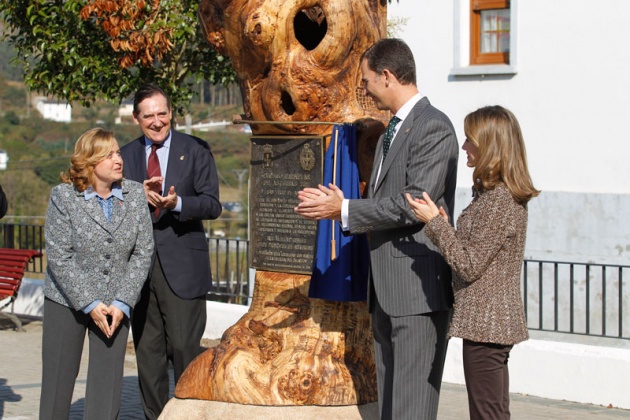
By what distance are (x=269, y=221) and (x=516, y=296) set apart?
223cm

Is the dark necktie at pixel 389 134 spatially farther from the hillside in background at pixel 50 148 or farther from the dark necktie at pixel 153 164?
the hillside in background at pixel 50 148

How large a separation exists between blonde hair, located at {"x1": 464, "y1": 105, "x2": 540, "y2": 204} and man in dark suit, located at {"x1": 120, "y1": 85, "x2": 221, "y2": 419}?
6.81ft

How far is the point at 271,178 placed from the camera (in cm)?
715

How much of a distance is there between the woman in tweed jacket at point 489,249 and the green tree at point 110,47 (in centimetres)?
573

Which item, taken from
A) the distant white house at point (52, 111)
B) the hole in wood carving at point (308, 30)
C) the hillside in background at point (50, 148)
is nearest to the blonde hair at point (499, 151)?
the hole in wood carving at point (308, 30)

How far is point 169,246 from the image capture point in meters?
6.89

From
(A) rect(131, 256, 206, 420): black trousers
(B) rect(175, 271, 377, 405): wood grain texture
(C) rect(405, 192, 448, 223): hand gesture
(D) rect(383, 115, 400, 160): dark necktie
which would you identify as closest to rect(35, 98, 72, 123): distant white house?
(A) rect(131, 256, 206, 420): black trousers

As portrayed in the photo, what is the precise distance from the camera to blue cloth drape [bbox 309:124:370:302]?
6.59 m

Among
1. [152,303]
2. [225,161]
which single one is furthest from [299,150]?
[225,161]

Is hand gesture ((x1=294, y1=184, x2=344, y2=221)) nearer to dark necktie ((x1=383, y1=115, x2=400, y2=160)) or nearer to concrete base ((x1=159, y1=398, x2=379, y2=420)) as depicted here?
dark necktie ((x1=383, y1=115, x2=400, y2=160))

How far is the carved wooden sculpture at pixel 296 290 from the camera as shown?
22.0 ft

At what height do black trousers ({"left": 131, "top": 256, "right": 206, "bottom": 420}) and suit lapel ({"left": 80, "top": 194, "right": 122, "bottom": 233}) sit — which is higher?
suit lapel ({"left": 80, "top": 194, "right": 122, "bottom": 233})

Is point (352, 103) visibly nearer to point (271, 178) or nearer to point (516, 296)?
point (271, 178)

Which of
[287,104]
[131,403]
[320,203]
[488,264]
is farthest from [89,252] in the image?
[131,403]
